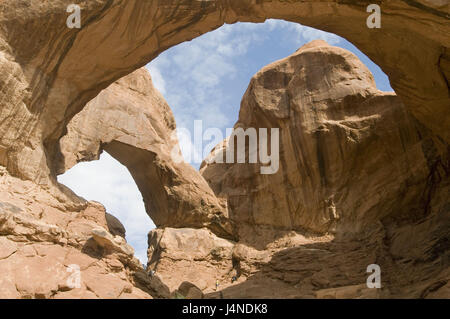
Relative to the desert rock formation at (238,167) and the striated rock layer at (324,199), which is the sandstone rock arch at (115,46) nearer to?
the desert rock formation at (238,167)

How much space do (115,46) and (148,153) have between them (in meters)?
6.29

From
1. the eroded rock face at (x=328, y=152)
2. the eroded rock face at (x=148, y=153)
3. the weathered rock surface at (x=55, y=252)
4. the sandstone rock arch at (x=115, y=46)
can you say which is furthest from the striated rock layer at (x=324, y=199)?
the weathered rock surface at (x=55, y=252)

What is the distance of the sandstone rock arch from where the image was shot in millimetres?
12570

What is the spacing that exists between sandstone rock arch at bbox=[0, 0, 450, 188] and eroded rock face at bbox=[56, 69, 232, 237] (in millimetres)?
3653

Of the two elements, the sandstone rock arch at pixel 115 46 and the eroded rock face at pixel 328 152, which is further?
the eroded rock face at pixel 328 152

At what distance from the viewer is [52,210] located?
12.6m

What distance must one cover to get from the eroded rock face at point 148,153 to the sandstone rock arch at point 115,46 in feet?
12.0

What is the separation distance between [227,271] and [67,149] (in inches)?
295

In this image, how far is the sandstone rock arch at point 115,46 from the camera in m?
12.6

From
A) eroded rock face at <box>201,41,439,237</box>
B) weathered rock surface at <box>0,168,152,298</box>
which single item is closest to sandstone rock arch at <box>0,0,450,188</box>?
weathered rock surface at <box>0,168,152,298</box>

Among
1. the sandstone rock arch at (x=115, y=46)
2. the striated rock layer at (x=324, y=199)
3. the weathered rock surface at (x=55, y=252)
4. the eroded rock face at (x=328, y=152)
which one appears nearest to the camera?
the weathered rock surface at (x=55, y=252)
